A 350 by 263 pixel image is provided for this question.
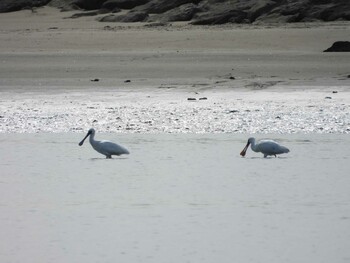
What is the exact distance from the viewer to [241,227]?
29.9ft

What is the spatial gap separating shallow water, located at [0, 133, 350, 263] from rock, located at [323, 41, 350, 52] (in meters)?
8.41

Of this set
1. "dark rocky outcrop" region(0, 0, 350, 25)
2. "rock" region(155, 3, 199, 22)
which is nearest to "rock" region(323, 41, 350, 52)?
"dark rocky outcrop" region(0, 0, 350, 25)

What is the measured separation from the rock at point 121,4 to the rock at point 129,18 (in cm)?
242

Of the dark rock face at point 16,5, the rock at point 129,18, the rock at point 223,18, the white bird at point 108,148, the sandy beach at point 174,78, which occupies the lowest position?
the dark rock face at point 16,5

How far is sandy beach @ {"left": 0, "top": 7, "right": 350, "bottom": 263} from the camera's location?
28.5 ft

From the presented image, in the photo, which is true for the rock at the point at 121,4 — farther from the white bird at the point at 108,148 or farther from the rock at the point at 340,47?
the white bird at the point at 108,148

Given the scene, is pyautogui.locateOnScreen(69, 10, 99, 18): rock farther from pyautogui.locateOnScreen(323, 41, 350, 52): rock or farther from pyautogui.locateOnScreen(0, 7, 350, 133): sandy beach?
pyautogui.locateOnScreen(323, 41, 350, 52): rock

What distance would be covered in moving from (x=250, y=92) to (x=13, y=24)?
13949mm

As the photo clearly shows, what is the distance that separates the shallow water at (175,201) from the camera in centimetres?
A: 835

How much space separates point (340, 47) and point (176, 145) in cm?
961

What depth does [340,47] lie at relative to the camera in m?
22.4

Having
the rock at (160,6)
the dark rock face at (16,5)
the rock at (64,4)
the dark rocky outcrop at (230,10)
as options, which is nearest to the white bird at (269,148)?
the dark rocky outcrop at (230,10)

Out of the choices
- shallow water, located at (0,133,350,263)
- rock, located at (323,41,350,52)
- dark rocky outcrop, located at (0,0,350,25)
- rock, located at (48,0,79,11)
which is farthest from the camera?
rock, located at (48,0,79,11)

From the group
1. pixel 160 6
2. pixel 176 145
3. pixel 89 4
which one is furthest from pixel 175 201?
pixel 89 4
